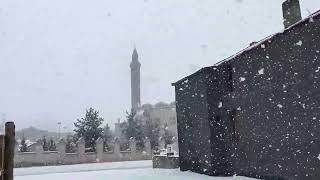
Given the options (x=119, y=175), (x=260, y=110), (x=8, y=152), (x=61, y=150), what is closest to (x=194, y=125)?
(x=119, y=175)

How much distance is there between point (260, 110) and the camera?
1634 centimetres

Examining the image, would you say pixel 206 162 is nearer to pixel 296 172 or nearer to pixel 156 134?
pixel 296 172

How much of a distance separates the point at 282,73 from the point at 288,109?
4.37 ft

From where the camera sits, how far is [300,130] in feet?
45.3

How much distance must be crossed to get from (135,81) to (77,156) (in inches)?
2872

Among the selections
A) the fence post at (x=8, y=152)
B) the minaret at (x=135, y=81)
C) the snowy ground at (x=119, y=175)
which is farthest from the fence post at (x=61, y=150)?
the minaret at (x=135, y=81)

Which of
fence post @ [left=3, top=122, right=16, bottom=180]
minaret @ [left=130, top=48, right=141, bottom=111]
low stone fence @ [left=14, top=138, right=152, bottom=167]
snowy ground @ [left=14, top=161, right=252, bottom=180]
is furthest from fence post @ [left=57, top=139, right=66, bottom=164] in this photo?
minaret @ [left=130, top=48, right=141, bottom=111]

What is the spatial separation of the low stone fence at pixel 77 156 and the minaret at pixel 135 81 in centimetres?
6108

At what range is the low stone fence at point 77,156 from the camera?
40031mm

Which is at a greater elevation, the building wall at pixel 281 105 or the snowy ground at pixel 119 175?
the building wall at pixel 281 105

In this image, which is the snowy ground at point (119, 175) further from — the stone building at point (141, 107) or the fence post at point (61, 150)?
the stone building at point (141, 107)

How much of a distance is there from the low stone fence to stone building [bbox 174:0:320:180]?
68.1 feet

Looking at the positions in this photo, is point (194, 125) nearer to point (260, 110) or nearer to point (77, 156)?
point (260, 110)

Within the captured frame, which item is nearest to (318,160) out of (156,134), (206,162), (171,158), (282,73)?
(282,73)
